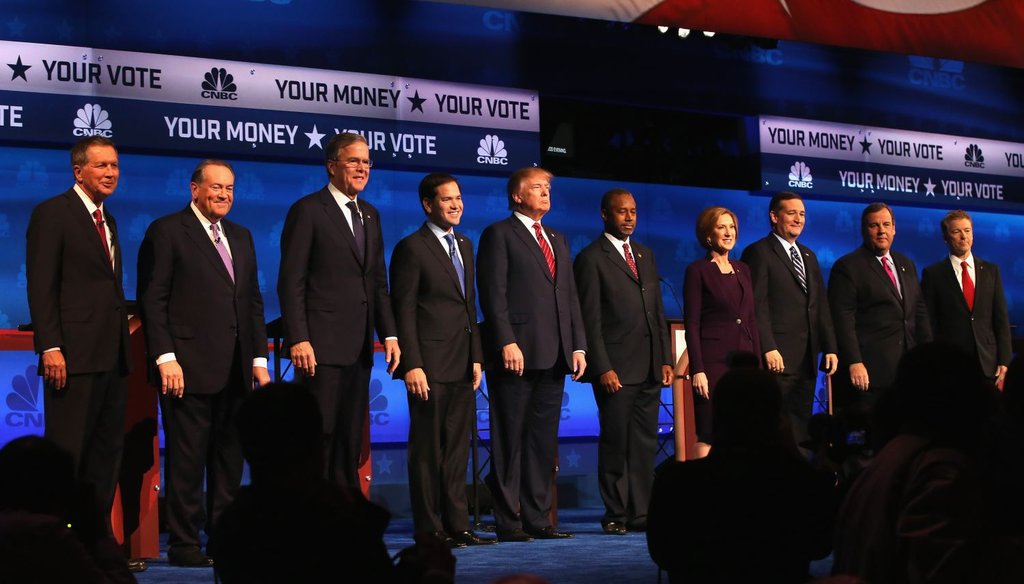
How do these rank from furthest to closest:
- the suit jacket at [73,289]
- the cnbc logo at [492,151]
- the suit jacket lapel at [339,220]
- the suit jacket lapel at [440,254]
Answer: the cnbc logo at [492,151], the suit jacket lapel at [440,254], the suit jacket lapel at [339,220], the suit jacket at [73,289]

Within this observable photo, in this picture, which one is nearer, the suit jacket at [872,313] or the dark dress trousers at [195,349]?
the dark dress trousers at [195,349]

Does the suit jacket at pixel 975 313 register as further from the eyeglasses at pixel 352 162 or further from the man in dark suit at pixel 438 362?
the eyeglasses at pixel 352 162

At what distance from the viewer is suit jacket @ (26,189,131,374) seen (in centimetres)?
464

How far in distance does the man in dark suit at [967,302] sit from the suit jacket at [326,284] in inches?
144

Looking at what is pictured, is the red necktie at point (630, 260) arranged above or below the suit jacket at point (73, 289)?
above

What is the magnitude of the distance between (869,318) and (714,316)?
49.3 inches

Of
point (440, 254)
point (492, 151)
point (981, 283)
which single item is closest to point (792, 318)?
point (981, 283)

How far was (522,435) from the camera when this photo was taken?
5820 mm

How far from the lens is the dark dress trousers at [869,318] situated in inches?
269

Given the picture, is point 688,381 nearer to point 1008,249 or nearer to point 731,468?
point 731,468

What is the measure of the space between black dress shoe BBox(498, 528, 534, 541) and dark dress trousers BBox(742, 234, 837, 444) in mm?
1591

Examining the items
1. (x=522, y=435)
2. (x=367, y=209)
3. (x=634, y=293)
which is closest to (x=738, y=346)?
(x=634, y=293)

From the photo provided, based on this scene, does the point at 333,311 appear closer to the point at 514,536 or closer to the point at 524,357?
the point at 524,357

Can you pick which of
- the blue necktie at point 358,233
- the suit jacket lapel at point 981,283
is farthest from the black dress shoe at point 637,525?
the suit jacket lapel at point 981,283
